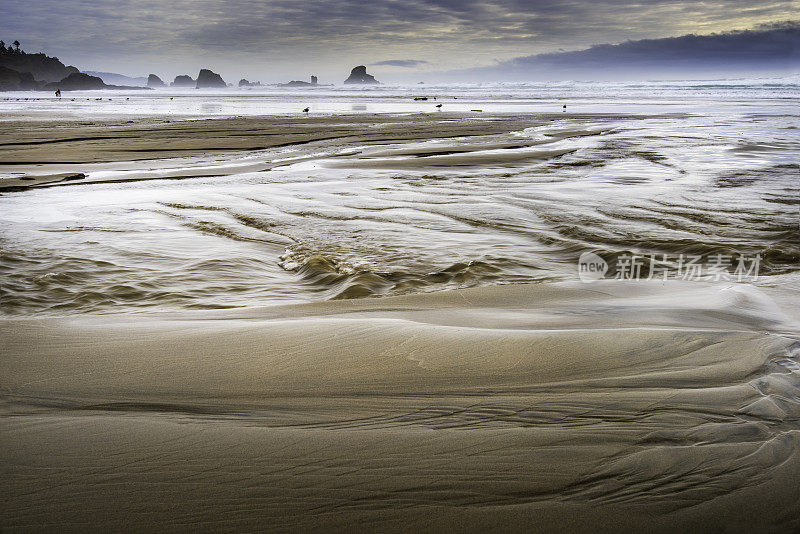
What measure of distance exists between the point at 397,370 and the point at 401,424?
0.40 m

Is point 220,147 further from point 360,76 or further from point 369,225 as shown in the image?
point 360,76

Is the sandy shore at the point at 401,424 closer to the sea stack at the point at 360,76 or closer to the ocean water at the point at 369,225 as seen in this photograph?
the ocean water at the point at 369,225

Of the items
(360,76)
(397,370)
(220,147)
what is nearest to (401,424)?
(397,370)

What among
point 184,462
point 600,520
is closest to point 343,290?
point 184,462

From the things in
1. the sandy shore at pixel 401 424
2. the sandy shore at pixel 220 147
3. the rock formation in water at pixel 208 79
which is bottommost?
the sandy shore at pixel 401 424

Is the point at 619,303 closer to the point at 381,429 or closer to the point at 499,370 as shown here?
the point at 499,370

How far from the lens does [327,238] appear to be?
16.4 ft

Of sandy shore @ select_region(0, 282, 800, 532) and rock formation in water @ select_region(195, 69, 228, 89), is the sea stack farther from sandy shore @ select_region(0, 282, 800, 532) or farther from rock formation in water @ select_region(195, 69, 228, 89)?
sandy shore @ select_region(0, 282, 800, 532)

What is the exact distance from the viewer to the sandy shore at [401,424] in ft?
4.95

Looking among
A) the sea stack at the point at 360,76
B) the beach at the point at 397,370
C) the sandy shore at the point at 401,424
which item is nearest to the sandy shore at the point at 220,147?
the beach at the point at 397,370

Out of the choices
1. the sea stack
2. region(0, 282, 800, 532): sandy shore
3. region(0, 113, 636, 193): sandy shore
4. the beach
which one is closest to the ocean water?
the beach

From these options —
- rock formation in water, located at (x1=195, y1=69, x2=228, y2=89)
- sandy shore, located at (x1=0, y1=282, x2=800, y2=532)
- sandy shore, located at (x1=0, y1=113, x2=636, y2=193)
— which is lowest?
sandy shore, located at (x1=0, y1=282, x2=800, y2=532)

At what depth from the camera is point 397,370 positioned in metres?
2.31

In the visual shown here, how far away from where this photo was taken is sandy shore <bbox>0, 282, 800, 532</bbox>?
1509mm
